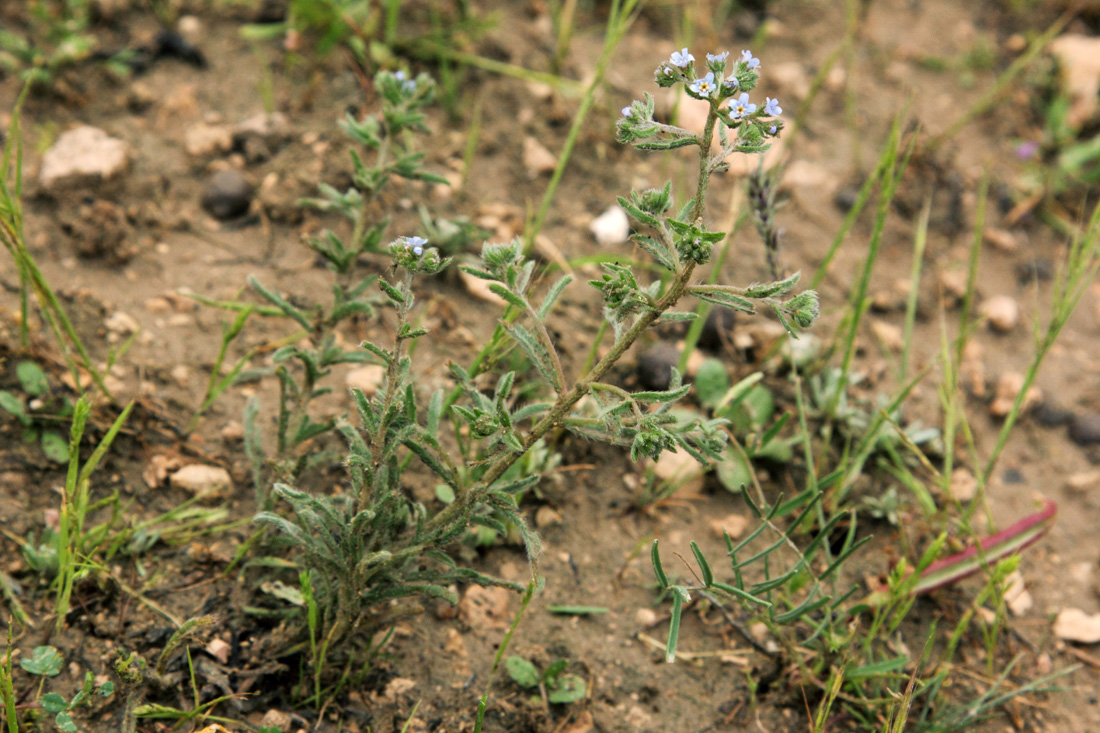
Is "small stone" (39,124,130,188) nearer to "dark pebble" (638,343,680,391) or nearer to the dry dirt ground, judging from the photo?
the dry dirt ground

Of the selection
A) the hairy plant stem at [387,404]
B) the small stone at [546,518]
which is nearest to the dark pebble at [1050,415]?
the small stone at [546,518]

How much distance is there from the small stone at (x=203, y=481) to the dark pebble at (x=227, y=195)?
101 centimetres

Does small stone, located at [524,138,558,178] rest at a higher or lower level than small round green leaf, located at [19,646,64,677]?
higher

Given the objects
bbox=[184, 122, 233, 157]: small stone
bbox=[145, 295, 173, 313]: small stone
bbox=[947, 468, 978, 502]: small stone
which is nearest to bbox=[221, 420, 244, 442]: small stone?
bbox=[145, 295, 173, 313]: small stone

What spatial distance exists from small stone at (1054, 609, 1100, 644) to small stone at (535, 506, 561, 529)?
4.89 ft

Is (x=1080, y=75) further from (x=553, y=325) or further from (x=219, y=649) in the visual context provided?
(x=219, y=649)

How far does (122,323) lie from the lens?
2.55m

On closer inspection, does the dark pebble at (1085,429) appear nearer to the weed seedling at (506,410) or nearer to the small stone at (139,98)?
the weed seedling at (506,410)

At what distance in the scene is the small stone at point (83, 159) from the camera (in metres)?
2.78

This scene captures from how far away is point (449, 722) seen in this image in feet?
6.56

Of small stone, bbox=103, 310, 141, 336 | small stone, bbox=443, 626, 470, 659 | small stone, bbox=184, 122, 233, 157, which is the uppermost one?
small stone, bbox=184, 122, 233, 157

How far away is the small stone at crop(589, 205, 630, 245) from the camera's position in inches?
122

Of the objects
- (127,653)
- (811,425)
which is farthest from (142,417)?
(811,425)

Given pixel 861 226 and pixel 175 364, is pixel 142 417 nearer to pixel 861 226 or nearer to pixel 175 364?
pixel 175 364
